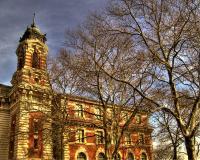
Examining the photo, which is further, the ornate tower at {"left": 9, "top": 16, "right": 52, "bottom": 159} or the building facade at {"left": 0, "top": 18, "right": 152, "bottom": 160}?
the building facade at {"left": 0, "top": 18, "right": 152, "bottom": 160}

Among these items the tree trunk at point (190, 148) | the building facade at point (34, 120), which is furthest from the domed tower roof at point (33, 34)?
the tree trunk at point (190, 148)

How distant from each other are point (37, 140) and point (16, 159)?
3.77m

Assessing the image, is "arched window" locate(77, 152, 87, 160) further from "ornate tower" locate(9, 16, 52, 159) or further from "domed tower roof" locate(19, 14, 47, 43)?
"domed tower roof" locate(19, 14, 47, 43)

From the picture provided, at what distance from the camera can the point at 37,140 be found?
39719 mm

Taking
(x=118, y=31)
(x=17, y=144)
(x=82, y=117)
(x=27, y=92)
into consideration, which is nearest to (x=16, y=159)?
(x=17, y=144)

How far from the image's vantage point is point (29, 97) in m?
40.8

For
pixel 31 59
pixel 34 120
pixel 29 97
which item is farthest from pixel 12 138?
pixel 31 59

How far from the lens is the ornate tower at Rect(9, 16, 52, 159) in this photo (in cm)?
3750

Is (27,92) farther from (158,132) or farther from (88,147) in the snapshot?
(158,132)

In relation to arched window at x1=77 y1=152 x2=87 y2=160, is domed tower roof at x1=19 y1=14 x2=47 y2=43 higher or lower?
higher

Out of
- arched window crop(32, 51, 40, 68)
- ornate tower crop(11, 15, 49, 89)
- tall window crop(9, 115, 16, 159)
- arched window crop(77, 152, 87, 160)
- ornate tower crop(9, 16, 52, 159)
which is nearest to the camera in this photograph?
ornate tower crop(9, 16, 52, 159)

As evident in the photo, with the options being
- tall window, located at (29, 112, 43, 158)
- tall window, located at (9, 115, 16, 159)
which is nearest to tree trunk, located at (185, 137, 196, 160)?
tall window, located at (29, 112, 43, 158)

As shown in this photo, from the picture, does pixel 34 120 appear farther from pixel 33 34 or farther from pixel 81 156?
pixel 33 34

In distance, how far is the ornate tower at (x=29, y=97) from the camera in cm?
3750
